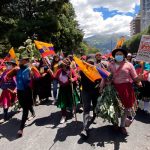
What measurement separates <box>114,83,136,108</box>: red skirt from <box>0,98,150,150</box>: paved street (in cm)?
76

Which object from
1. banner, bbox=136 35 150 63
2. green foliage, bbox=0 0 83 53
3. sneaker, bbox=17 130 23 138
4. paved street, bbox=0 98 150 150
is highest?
green foliage, bbox=0 0 83 53

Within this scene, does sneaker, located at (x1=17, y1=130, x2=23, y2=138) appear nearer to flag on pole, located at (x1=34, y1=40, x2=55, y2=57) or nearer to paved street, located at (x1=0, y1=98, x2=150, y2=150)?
paved street, located at (x1=0, y1=98, x2=150, y2=150)

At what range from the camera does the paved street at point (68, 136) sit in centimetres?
733

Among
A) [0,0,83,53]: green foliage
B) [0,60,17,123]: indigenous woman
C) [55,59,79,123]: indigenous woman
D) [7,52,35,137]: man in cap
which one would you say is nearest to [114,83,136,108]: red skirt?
[55,59,79,123]: indigenous woman

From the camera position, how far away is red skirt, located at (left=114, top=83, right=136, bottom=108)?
764cm

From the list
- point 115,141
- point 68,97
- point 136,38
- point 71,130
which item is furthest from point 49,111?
point 136,38

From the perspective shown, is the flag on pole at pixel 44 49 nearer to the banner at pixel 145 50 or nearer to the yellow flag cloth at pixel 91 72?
the yellow flag cloth at pixel 91 72

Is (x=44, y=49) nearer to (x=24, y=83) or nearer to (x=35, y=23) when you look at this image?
(x=24, y=83)

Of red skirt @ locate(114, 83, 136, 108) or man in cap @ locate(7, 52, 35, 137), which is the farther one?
man in cap @ locate(7, 52, 35, 137)

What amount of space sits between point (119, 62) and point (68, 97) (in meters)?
2.43

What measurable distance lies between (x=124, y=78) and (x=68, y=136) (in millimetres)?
1884

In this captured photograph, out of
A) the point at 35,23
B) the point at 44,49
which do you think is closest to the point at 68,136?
the point at 44,49

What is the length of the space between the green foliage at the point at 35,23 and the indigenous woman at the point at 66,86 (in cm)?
2627

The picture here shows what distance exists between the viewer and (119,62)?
302 inches
